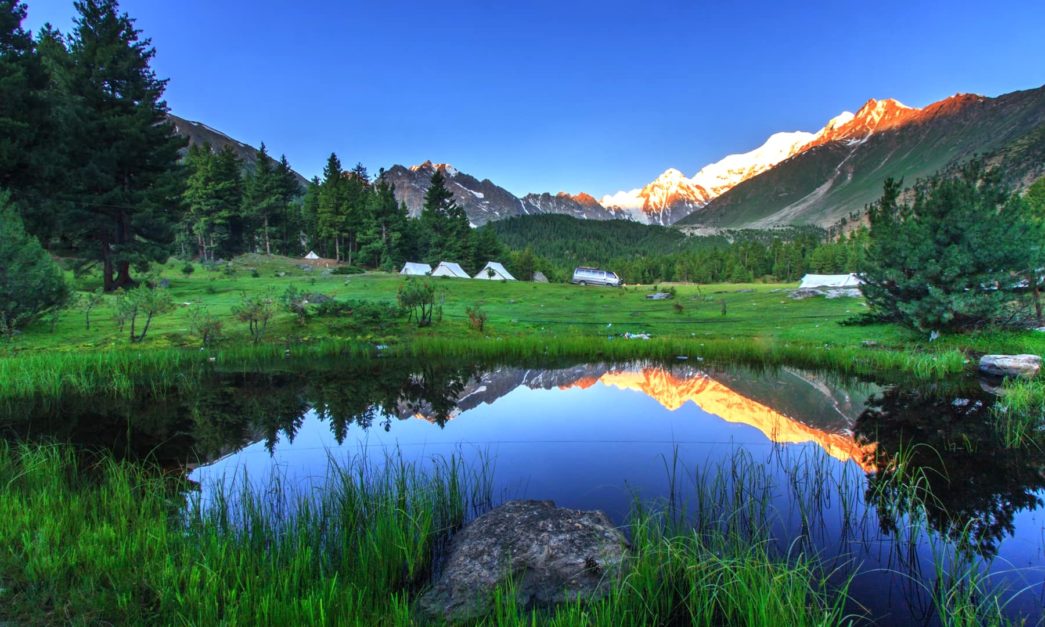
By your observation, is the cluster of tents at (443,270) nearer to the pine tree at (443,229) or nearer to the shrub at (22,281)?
the pine tree at (443,229)

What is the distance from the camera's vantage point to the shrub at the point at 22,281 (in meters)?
19.0

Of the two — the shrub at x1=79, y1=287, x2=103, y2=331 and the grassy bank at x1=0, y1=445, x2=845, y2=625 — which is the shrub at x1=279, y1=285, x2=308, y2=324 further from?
the grassy bank at x1=0, y1=445, x2=845, y2=625

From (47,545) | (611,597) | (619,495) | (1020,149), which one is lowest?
(619,495)

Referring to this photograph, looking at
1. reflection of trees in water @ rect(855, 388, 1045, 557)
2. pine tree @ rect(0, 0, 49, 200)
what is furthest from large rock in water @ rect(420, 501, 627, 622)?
pine tree @ rect(0, 0, 49, 200)

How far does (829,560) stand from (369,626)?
4891 mm

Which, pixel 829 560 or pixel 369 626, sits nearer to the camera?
pixel 369 626

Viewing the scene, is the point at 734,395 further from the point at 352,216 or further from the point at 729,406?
the point at 352,216

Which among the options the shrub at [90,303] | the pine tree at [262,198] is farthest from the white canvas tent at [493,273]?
the shrub at [90,303]

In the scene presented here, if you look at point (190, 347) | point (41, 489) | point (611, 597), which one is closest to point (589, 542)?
point (611, 597)

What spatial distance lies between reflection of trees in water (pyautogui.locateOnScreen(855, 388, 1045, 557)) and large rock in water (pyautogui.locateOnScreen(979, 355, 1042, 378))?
4145 mm

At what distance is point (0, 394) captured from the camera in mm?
11953

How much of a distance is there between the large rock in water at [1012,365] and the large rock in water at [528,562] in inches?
673

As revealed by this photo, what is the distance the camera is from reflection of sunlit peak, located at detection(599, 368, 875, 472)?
371 inches

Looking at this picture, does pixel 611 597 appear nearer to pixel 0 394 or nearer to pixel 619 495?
pixel 619 495
